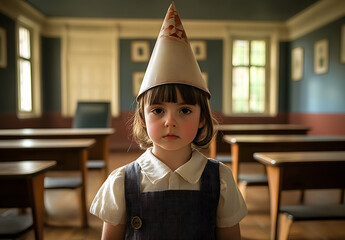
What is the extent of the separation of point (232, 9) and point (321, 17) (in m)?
1.79

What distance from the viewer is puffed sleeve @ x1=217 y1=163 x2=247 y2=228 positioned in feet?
2.63

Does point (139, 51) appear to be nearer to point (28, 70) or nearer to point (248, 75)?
point (28, 70)

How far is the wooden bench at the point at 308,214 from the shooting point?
5.27ft

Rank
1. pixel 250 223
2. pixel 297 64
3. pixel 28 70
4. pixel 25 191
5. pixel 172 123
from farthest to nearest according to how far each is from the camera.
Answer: pixel 297 64, pixel 28 70, pixel 250 223, pixel 25 191, pixel 172 123

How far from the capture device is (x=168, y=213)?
2.49 ft

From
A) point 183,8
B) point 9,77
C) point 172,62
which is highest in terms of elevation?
point 183,8

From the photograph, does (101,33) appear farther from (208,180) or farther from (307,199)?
(208,180)

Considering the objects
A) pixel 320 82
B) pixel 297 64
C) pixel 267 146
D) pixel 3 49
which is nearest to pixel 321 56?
pixel 320 82

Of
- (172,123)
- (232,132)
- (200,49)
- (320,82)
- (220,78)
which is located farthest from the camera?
(220,78)

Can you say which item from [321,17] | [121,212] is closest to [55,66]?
[321,17]

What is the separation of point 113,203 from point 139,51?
6664 mm

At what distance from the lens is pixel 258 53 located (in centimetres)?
752

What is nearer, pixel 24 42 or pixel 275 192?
pixel 275 192

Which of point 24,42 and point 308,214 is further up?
point 24,42
